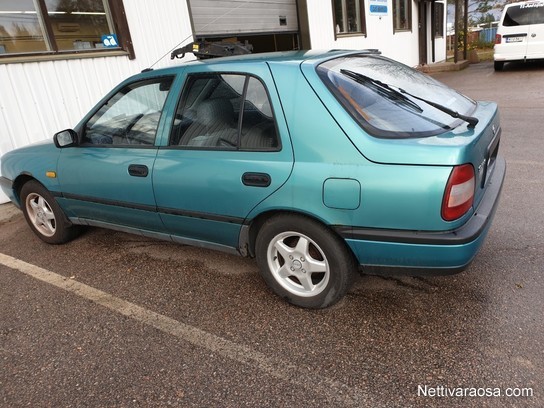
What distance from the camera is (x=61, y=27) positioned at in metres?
5.81

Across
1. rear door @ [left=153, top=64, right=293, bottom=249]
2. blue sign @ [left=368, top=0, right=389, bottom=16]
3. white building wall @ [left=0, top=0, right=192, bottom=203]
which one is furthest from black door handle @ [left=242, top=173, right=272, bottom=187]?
blue sign @ [left=368, top=0, right=389, bottom=16]

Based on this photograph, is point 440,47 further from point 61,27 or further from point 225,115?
point 225,115

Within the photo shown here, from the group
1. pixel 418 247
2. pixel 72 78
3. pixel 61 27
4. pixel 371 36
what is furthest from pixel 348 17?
pixel 418 247

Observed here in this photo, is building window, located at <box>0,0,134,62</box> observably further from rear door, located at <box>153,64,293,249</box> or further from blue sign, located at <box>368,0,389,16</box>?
blue sign, located at <box>368,0,389,16</box>

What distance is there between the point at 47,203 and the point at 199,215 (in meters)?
1.86

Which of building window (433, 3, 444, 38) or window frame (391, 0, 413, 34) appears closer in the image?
window frame (391, 0, 413, 34)

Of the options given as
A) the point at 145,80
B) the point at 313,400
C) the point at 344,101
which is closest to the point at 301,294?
the point at 313,400

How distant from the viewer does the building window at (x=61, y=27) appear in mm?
5352

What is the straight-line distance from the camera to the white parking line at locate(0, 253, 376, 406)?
79.4 inches

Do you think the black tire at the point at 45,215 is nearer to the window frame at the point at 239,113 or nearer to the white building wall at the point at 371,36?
the window frame at the point at 239,113

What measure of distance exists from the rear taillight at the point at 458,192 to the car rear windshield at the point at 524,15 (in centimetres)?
1259

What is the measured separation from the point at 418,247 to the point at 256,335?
1.07 meters

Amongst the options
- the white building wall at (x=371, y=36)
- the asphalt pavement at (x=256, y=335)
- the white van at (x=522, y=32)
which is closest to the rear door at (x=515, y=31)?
the white van at (x=522, y=32)

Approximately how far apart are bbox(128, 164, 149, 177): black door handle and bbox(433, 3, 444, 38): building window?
18.9 metres
